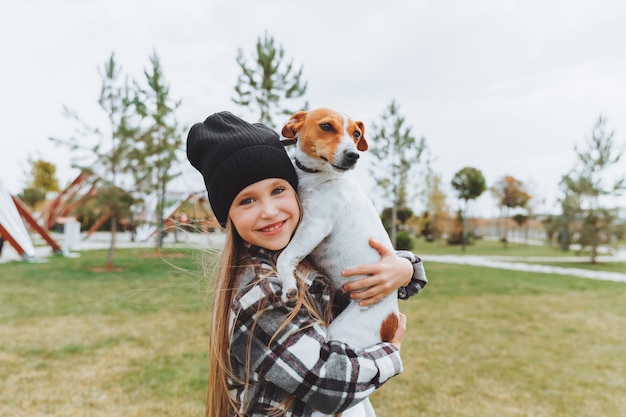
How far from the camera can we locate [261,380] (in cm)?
150

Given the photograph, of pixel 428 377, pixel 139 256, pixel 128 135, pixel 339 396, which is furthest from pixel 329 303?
pixel 139 256

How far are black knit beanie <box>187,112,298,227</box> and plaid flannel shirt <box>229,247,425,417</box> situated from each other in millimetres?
320

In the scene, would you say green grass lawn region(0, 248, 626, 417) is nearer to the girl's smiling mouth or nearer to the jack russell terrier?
the girl's smiling mouth

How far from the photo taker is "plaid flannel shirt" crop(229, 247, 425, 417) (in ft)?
4.50

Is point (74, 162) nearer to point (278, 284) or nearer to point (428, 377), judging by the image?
point (428, 377)

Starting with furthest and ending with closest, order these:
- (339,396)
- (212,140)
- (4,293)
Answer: (4,293)
(212,140)
(339,396)

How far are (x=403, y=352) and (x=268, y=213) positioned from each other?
16.8ft

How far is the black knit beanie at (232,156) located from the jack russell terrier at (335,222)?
3.2 inches

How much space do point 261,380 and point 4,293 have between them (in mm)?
10298

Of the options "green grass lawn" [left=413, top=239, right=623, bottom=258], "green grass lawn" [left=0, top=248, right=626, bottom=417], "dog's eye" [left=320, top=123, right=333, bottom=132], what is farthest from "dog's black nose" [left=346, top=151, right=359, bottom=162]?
"green grass lawn" [left=413, top=239, right=623, bottom=258]

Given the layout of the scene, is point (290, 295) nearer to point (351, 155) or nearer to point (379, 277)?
point (379, 277)

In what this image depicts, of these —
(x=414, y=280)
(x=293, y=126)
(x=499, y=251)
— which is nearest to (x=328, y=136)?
(x=293, y=126)

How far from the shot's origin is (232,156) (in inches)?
62.0

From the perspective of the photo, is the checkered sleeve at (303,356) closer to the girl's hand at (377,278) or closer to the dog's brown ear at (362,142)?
the girl's hand at (377,278)
